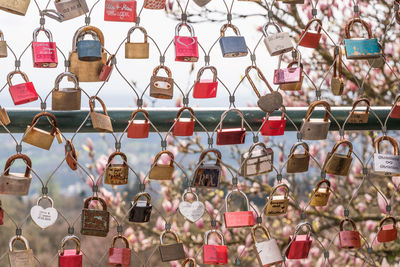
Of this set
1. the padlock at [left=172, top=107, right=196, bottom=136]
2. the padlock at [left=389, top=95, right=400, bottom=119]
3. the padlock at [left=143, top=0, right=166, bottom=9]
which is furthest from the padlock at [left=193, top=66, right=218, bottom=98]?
→ the padlock at [left=389, top=95, right=400, bottom=119]

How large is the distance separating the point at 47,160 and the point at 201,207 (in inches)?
39.4

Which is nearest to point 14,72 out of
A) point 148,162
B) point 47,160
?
point 47,160

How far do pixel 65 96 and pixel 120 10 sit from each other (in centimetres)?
17

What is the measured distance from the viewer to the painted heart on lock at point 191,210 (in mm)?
982

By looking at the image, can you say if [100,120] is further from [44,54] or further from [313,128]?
[313,128]

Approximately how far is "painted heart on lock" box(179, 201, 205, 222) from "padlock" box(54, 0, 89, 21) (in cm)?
37

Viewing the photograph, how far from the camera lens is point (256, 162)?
1.00 metres

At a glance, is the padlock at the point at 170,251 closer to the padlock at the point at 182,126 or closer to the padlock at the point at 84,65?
the padlock at the point at 182,126

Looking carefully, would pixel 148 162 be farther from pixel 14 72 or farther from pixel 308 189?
pixel 14 72

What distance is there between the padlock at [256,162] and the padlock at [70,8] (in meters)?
0.37

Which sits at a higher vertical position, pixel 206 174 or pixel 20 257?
pixel 206 174

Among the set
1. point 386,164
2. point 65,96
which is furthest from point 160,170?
point 386,164

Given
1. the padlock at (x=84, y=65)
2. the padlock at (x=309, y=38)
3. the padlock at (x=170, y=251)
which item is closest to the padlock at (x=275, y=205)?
the padlock at (x=170, y=251)

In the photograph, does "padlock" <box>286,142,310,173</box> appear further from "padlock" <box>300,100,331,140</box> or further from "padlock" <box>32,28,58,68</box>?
"padlock" <box>32,28,58,68</box>
